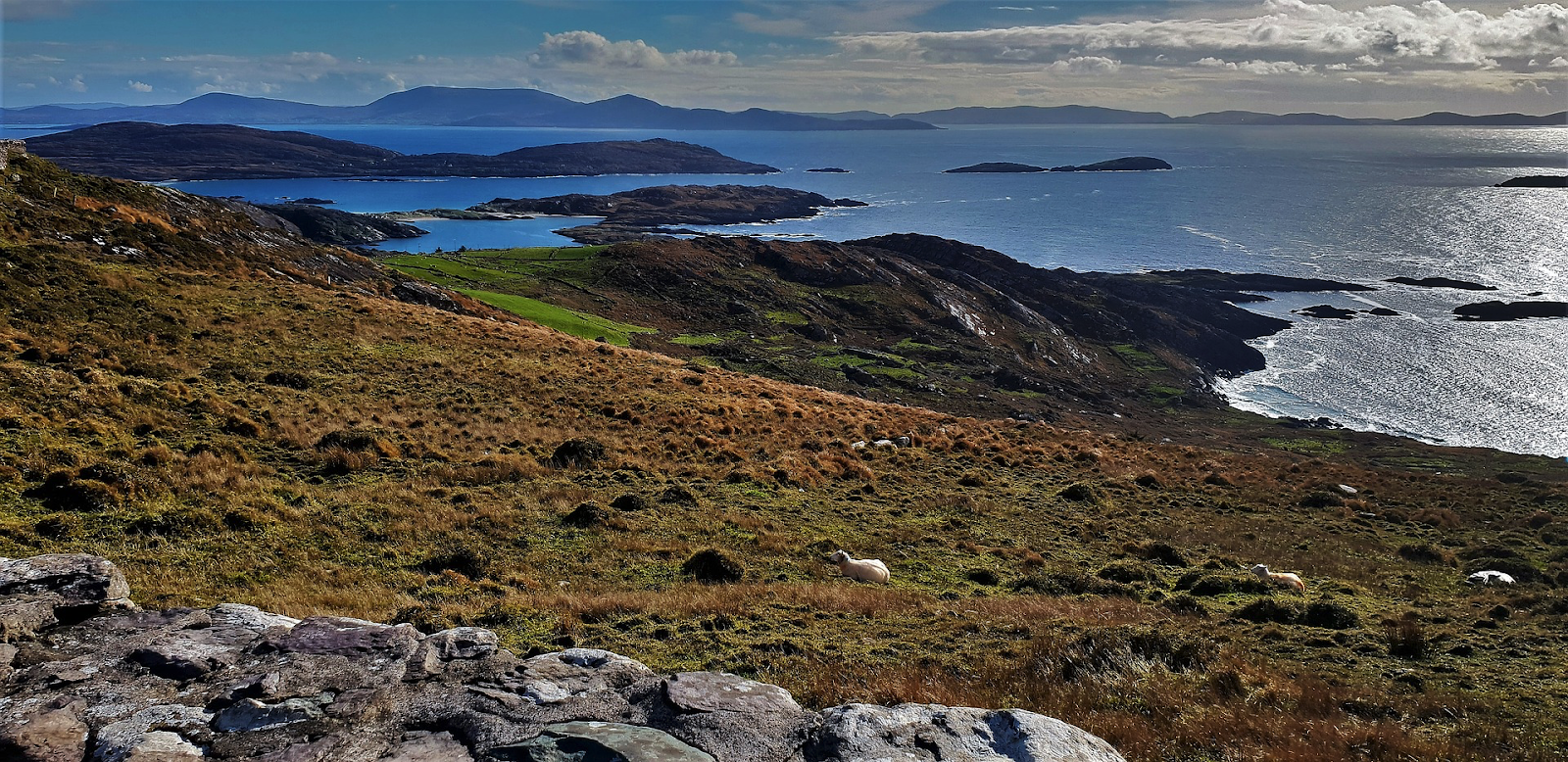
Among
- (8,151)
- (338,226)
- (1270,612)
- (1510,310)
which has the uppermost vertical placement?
(8,151)

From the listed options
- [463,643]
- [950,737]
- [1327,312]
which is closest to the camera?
[950,737]

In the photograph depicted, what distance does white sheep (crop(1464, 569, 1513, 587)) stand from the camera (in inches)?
683

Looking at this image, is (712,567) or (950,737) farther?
(712,567)

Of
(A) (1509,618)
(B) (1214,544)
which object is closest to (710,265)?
(B) (1214,544)

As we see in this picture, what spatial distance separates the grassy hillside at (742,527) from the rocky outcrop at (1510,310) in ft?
378

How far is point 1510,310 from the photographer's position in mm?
118812

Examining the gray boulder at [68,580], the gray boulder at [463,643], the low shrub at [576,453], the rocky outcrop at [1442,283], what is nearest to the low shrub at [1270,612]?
the gray boulder at [463,643]

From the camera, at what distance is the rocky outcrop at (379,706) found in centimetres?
607

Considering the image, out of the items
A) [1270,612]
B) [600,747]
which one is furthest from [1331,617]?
[600,747]

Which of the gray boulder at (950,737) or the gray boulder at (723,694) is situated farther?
the gray boulder at (723,694)

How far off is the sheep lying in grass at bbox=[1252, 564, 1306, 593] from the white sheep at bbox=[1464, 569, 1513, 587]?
4.62m

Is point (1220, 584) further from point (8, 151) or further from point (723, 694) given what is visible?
point (8, 151)

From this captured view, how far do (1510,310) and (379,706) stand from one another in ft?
522

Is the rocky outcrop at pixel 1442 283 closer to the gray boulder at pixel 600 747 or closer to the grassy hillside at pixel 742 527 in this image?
the grassy hillside at pixel 742 527
